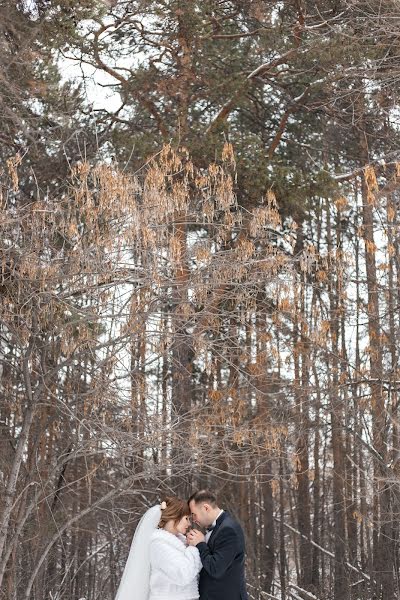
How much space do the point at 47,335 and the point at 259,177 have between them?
5424 millimetres

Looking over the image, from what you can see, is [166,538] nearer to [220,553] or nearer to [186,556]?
[186,556]

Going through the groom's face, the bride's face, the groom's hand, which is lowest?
the groom's hand

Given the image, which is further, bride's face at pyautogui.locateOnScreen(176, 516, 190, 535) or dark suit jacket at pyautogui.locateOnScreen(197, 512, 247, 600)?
bride's face at pyautogui.locateOnScreen(176, 516, 190, 535)

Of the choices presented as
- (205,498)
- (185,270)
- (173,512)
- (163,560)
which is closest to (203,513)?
(205,498)

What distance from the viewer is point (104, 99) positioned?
571 inches

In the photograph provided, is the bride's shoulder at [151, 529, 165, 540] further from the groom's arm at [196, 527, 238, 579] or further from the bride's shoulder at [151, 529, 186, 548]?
the groom's arm at [196, 527, 238, 579]

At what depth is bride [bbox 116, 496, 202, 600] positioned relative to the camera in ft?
15.3

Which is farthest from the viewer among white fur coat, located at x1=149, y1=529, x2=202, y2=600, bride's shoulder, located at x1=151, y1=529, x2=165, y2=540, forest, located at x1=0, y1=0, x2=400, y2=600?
forest, located at x1=0, y1=0, x2=400, y2=600

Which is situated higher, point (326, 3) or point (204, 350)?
Result: point (326, 3)

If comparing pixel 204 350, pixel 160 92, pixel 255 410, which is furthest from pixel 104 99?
pixel 204 350

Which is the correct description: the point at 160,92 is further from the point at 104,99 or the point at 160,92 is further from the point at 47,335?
the point at 47,335

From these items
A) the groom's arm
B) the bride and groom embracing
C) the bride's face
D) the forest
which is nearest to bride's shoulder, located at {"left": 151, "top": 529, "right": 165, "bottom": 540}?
Result: the bride and groom embracing

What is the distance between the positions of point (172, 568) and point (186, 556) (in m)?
0.10

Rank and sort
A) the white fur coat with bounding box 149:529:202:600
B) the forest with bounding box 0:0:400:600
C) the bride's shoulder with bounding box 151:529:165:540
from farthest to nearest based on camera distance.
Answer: the forest with bounding box 0:0:400:600 < the bride's shoulder with bounding box 151:529:165:540 < the white fur coat with bounding box 149:529:202:600
